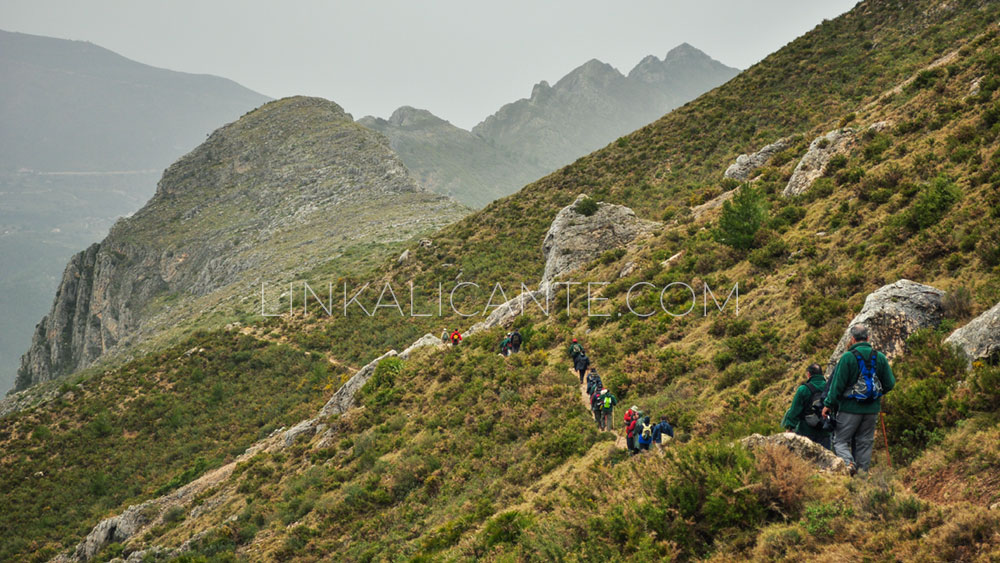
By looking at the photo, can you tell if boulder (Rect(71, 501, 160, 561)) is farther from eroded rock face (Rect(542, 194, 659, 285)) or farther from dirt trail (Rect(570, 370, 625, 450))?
A: eroded rock face (Rect(542, 194, 659, 285))

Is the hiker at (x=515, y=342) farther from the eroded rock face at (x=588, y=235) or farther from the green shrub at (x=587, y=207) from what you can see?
the green shrub at (x=587, y=207)

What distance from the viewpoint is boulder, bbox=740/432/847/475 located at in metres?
6.41

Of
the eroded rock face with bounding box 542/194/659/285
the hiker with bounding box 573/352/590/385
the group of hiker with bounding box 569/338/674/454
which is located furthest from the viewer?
the eroded rock face with bounding box 542/194/659/285

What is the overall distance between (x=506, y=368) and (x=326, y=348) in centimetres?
2530

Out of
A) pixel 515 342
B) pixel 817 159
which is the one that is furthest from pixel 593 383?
pixel 817 159

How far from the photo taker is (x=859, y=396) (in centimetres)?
671

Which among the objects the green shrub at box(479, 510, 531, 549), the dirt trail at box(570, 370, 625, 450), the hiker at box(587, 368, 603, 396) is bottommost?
the green shrub at box(479, 510, 531, 549)

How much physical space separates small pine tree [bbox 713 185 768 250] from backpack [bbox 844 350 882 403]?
1273 cm

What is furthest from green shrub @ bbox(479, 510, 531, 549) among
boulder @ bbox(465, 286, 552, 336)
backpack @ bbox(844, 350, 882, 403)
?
boulder @ bbox(465, 286, 552, 336)

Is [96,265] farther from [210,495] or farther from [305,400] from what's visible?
[210,495]

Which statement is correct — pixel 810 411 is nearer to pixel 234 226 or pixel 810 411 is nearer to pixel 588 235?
pixel 588 235

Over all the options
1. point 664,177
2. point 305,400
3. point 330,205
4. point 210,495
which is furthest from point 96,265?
point 664,177

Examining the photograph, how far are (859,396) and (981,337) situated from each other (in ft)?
7.53

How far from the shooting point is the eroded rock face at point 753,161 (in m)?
29.4
